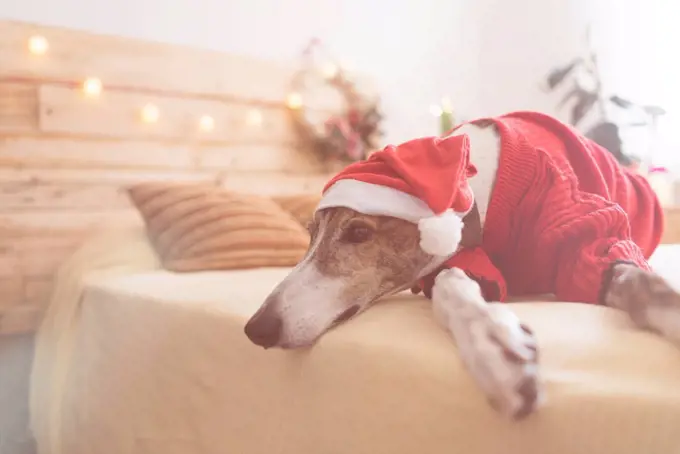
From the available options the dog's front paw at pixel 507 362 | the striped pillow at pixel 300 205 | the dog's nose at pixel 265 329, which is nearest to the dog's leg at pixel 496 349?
the dog's front paw at pixel 507 362

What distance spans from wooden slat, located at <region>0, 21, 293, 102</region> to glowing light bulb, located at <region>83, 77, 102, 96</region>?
2cm

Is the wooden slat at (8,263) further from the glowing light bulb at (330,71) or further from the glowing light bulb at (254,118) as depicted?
the glowing light bulb at (330,71)

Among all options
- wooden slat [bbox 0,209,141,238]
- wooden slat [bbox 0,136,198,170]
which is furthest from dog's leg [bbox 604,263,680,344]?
wooden slat [bbox 0,136,198,170]

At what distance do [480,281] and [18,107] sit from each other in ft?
5.29

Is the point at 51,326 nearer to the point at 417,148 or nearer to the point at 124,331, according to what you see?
the point at 124,331

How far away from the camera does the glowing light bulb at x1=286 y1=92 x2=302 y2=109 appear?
2635mm

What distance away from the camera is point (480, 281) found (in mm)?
1013

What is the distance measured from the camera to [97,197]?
2.15 meters

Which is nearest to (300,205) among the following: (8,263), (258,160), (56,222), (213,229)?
(213,229)

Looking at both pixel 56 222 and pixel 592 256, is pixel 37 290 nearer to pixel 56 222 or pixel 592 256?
pixel 56 222

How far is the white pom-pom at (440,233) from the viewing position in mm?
989

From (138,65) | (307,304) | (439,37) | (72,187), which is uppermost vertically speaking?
(439,37)

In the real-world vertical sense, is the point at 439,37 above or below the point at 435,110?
above

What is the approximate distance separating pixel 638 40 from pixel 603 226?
2.34 m
